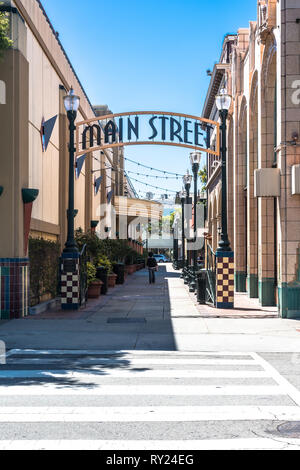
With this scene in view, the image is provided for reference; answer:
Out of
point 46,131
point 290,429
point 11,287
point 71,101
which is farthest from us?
point 46,131

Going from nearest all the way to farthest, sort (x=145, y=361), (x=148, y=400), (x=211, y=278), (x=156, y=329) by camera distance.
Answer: (x=148, y=400) → (x=145, y=361) → (x=156, y=329) → (x=211, y=278)

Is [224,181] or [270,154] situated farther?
[270,154]

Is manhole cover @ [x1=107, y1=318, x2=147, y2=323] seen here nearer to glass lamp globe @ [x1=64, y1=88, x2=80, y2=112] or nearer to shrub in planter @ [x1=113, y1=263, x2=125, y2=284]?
glass lamp globe @ [x1=64, y1=88, x2=80, y2=112]

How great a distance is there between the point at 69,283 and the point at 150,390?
33.9ft

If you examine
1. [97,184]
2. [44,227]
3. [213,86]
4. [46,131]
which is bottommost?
[44,227]

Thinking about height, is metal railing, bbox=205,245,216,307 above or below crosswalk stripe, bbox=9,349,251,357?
above

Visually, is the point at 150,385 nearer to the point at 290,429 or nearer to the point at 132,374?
the point at 132,374

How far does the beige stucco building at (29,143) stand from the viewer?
15.4 m

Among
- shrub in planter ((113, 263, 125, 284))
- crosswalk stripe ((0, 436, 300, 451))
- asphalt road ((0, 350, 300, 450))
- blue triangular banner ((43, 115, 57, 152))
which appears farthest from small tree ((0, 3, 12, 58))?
shrub in planter ((113, 263, 125, 284))

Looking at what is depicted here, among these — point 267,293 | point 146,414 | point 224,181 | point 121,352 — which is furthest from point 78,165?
point 146,414

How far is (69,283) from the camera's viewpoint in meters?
17.6

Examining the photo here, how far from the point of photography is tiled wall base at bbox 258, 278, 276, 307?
59.8ft

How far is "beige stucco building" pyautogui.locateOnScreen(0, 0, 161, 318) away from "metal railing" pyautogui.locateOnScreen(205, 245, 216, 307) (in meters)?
5.67
